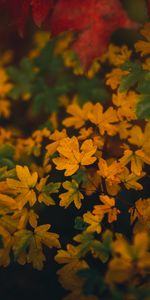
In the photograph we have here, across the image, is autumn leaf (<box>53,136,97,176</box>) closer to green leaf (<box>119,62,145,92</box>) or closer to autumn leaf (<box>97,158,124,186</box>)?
autumn leaf (<box>97,158,124,186</box>)

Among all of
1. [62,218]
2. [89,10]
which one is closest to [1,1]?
[89,10]

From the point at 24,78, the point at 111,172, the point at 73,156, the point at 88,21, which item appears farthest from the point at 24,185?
the point at 24,78

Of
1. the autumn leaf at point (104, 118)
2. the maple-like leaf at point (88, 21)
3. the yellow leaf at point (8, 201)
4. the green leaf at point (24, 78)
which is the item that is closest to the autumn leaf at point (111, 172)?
the autumn leaf at point (104, 118)

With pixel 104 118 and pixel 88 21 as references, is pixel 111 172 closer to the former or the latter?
pixel 104 118

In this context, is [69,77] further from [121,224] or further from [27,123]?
[121,224]

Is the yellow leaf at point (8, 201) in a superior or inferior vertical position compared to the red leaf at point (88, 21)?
inferior

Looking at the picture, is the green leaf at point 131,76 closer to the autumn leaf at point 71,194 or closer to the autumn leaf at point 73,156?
the autumn leaf at point 73,156

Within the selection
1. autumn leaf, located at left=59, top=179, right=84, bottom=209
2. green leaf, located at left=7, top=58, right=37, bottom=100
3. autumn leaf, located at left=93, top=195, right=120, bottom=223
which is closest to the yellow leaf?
autumn leaf, located at left=59, top=179, right=84, bottom=209

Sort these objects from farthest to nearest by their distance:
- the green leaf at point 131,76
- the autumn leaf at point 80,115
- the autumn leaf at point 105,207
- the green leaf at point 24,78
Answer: the green leaf at point 24,78, the autumn leaf at point 80,115, the green leaf at point 131,76, the autumn leaf at point 105,207

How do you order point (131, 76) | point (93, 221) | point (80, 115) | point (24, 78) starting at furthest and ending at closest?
point (24, 78) < point (80, 115) < point (131, 76) < point (93, 221)

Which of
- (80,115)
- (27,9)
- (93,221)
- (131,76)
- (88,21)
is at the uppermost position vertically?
(27,9)

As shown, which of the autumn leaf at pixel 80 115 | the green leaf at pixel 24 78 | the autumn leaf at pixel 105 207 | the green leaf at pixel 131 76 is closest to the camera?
the autumn leaf at pixel 105 207
